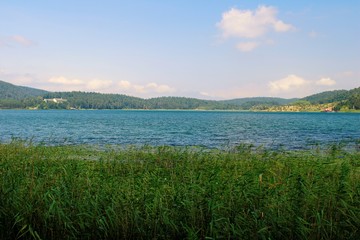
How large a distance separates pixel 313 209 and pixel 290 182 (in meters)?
2.49

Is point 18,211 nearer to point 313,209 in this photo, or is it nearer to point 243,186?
point 243,186

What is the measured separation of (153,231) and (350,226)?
4.64 m

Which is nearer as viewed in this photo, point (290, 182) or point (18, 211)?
point (18, 211)

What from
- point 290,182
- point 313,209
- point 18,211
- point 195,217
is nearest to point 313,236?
point 313,209

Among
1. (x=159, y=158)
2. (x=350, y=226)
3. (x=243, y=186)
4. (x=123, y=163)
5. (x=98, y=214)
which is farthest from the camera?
(x=159, y=158)

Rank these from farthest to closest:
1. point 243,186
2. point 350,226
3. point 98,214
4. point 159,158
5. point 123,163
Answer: point 159,158 → point 123,163 → point 243,186 → point 98,214 → point 350,226

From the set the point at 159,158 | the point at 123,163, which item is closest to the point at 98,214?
the point at 123,163

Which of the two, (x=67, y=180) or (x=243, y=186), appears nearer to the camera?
(x=243, y=186)

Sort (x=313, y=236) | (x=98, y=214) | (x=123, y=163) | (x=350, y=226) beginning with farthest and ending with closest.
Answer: (x=123, y=163)
(x=98, y=214)
(x=350, y=226)
(x=313, y=236)

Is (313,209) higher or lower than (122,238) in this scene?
higher

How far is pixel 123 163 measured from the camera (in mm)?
19000

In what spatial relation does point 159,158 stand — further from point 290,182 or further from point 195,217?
point 195,217

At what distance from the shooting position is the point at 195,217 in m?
7.68

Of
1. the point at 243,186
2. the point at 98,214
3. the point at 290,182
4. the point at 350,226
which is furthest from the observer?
the point at 290,182
